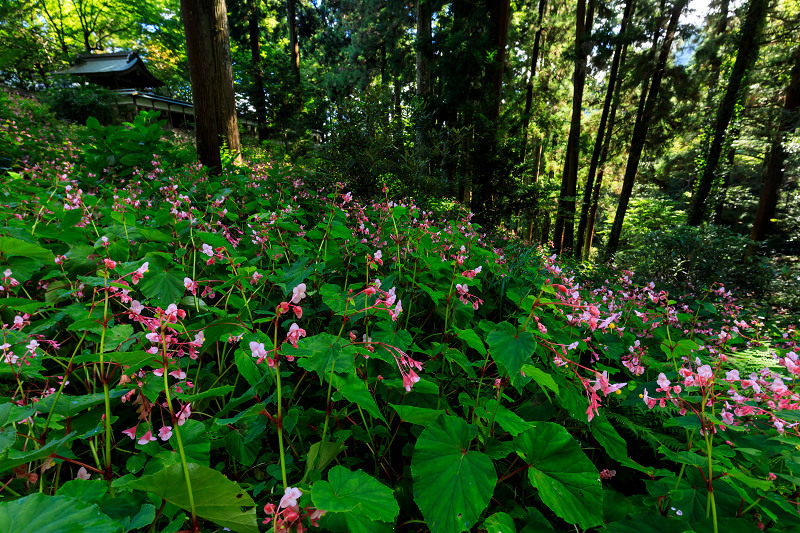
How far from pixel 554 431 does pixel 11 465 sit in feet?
5.19

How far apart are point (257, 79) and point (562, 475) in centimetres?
2243

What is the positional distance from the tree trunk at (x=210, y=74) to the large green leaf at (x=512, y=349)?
6280 millimetres

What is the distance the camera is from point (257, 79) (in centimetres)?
1850

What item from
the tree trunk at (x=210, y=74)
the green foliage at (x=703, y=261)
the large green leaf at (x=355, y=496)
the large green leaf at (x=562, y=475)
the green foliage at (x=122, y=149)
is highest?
the tree trunk at (x=210, y=74)

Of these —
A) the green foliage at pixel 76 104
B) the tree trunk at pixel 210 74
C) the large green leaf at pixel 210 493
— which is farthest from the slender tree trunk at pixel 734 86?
the green foliage at pixel 76 104

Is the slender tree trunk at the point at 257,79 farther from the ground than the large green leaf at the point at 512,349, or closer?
farther from the ground

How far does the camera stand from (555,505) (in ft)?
3.32

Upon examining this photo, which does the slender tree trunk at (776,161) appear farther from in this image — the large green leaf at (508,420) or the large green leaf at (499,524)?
the large green leaf at (499,524)

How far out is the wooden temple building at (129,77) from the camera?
85.1ft

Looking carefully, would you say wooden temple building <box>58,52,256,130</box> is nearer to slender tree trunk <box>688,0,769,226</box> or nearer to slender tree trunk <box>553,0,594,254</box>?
slender tree trunk <box>553,0,594,254</box>

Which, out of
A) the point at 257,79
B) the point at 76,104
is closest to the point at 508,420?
the point at 257,79

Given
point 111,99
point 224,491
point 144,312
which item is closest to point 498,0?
point 144,312

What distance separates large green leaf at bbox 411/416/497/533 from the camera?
91 centimetres

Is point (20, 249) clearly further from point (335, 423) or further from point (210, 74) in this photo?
point (210, 74)
